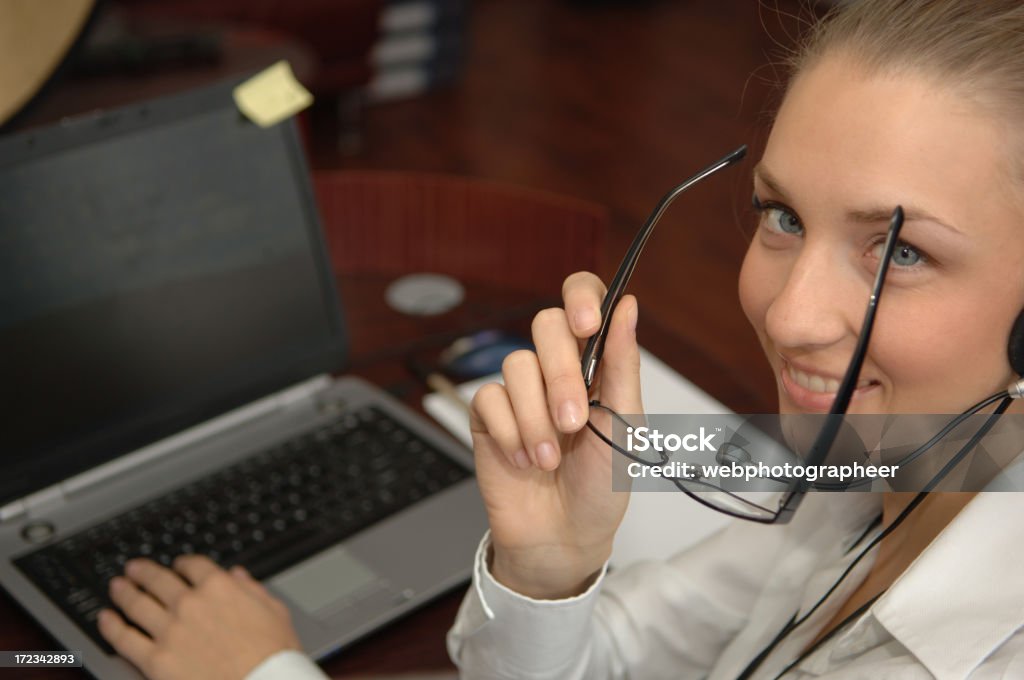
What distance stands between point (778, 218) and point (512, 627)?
0.37 meters

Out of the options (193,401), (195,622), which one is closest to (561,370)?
(195,622)

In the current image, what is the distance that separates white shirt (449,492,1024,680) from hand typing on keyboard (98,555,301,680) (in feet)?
0.51

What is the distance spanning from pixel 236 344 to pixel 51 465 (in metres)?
0.21

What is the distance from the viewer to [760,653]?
891mm

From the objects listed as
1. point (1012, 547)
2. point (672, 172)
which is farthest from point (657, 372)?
point (672, 172)

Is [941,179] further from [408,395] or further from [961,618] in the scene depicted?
[408,395]

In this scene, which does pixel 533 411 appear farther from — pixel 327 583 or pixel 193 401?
pixel 193 401

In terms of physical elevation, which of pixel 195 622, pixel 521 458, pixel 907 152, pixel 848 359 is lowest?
pixel 195 622

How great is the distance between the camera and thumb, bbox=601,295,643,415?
0.77 metres

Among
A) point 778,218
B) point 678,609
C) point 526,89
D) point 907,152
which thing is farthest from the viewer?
point 526,89

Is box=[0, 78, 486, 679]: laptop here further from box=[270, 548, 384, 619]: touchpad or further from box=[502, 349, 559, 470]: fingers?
box=[502, 349, 559, 470]: fingers

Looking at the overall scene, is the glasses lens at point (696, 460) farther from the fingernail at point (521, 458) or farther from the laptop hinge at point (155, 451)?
the laptop hinge at point (155, 451)

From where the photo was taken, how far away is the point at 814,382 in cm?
74

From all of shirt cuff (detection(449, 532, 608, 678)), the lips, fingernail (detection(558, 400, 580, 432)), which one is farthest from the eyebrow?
shirt cuff (detection(449, 532, 608, 678))
